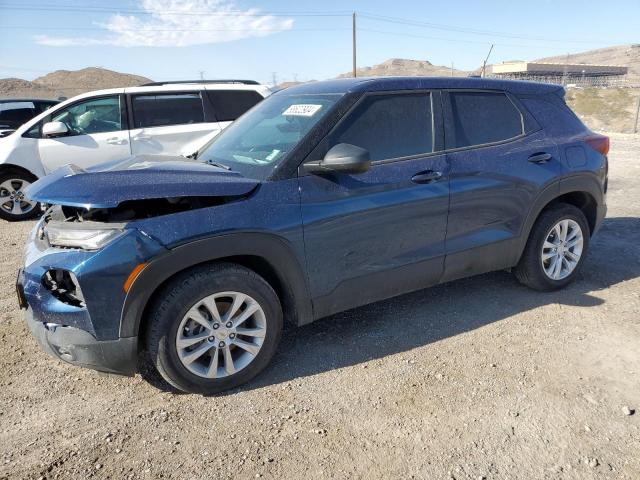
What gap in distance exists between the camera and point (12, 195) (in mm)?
7363

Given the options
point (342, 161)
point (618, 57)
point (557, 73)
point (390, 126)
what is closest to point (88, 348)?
point (342, 161)

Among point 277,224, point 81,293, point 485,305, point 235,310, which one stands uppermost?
point 277,224

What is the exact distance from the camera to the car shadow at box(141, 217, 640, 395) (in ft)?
10.8

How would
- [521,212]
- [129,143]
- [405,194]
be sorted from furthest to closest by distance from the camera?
[129,143] → [521,212] → [405,194]

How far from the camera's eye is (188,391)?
2873mm

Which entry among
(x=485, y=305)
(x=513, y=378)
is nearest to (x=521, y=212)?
(x=485, y=305)

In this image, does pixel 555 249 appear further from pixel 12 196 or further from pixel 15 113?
pixel 15 113

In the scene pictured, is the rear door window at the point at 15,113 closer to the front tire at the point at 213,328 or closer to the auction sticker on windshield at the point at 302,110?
the auction sticker on windshield at the point at 302,110

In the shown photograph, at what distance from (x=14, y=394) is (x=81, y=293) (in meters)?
1.00

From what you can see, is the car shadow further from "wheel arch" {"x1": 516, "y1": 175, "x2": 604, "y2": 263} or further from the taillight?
the taillight

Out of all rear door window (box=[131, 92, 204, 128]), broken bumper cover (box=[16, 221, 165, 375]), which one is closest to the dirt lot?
broken bumper cover (box=[16, 221, 165, 375])

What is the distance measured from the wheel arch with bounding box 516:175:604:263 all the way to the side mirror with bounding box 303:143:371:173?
1.79 meters

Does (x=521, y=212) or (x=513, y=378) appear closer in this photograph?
(x=513, y=378)

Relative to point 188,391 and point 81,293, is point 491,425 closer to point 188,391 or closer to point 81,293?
point 188,391
